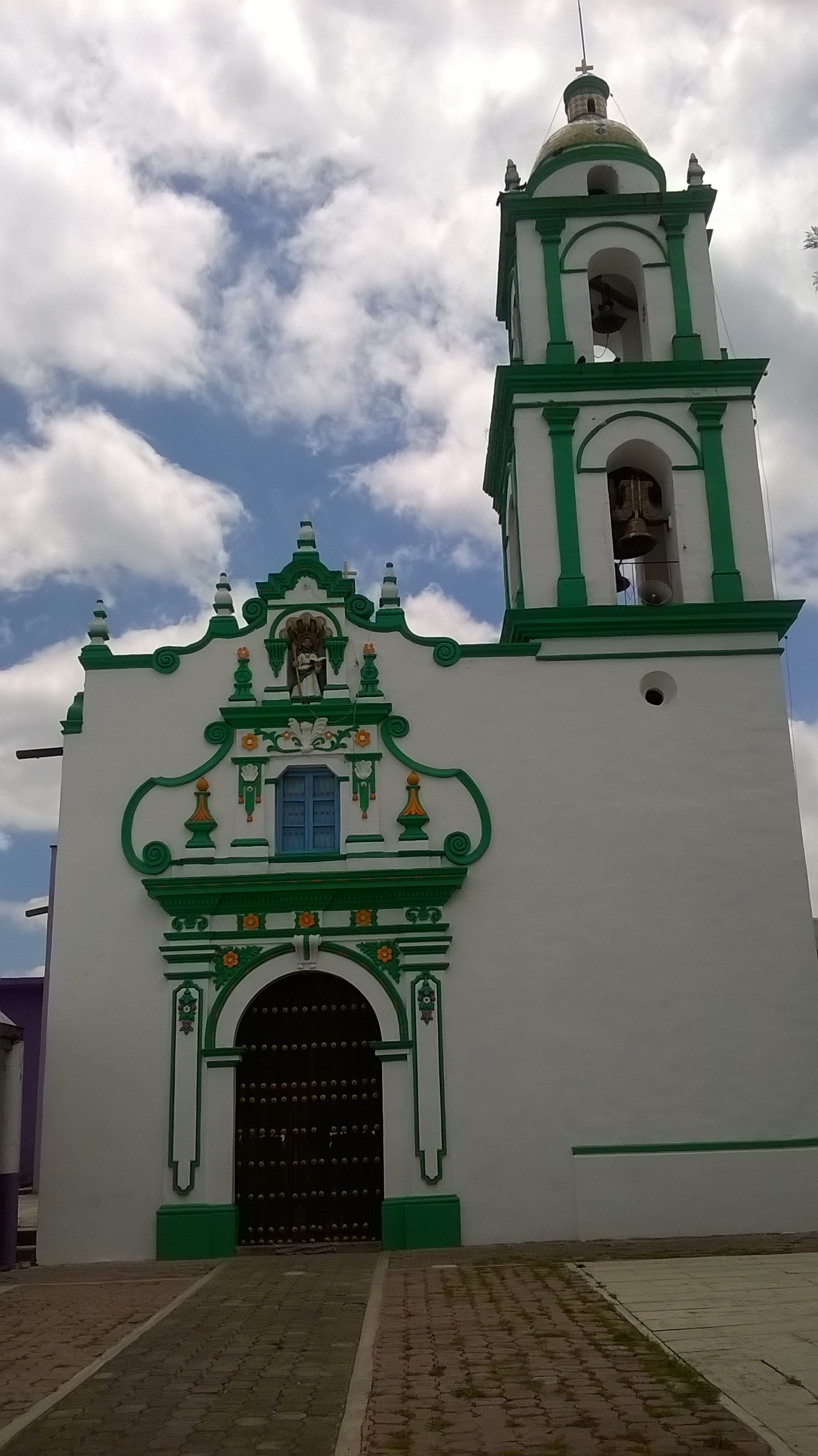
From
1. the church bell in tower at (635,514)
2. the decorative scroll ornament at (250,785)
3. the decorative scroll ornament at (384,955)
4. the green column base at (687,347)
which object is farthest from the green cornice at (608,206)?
the decorative scroll ornament at (384,955)

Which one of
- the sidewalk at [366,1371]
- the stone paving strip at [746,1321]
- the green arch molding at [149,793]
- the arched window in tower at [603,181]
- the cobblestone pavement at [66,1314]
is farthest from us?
the arched window in tower at [603,181]

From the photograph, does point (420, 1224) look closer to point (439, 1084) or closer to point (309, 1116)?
point (439, 1084)

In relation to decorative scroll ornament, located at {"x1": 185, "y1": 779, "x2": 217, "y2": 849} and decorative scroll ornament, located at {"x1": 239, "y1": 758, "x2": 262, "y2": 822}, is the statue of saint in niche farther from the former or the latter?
decorative scroll ornament, located at {"x1": 185, "y1": 779, "x2": 217, "y2": 849}

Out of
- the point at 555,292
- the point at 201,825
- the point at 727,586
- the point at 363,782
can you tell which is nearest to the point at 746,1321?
the point at 363,782

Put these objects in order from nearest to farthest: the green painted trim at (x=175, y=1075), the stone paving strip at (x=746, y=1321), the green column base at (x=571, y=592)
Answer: the stone paving strip at (x=746, y=1321), the green painted trim at (x=175, y=1075), the green column base at (x=571, y=592)

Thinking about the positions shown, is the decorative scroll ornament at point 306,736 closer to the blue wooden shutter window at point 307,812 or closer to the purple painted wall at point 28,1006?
the blue wooden shutter window at point 307,812

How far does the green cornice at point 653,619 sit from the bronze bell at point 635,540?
103 cm

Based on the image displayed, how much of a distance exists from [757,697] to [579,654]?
1.86 meters

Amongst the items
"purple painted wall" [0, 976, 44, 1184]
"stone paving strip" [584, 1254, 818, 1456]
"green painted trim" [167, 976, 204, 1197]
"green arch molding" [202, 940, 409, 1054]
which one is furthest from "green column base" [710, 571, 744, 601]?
"purple painted wall" [0, 976, 44, 1184]

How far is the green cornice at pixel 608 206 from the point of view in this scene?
1449 centimetres

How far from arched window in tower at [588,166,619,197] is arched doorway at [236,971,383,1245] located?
971 cm

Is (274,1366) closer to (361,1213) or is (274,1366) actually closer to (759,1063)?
(361,1213)

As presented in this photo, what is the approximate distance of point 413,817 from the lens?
40.6 feet

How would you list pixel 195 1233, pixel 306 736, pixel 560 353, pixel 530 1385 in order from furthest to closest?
pixel 560 353 → pixel 306 736 → pixel 195 1233 → pixel 530 1385
